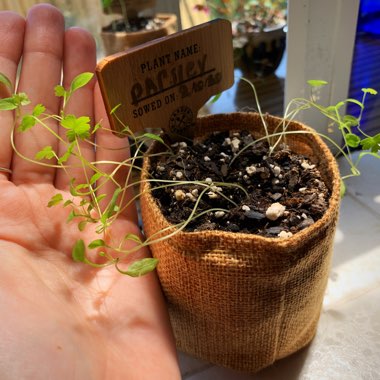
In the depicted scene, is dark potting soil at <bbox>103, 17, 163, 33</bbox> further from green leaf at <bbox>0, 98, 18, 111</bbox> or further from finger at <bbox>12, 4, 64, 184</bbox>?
green leaf at <bbox>0, 98, 18, 111</bbox>

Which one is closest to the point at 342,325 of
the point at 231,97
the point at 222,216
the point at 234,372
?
the point at 234,372

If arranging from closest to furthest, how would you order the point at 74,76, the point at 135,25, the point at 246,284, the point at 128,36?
the point at 246,284
the point at 74,76
the point at 128,36
the point at 135,25

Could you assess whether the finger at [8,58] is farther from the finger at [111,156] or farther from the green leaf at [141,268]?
the green leaf at [141,268]

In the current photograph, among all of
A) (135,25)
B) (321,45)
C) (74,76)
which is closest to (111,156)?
(74,76)

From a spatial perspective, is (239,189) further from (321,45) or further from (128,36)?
(128,36)

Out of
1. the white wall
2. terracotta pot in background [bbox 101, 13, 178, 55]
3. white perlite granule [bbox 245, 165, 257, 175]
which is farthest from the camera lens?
terracotta pot in background [bbox 101, 13, 178, 55]

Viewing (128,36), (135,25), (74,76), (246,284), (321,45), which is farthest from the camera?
(135,25)

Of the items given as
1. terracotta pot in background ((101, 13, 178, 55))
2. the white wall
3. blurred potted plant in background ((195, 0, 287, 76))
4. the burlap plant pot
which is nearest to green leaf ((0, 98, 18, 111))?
the burlap plant pot
